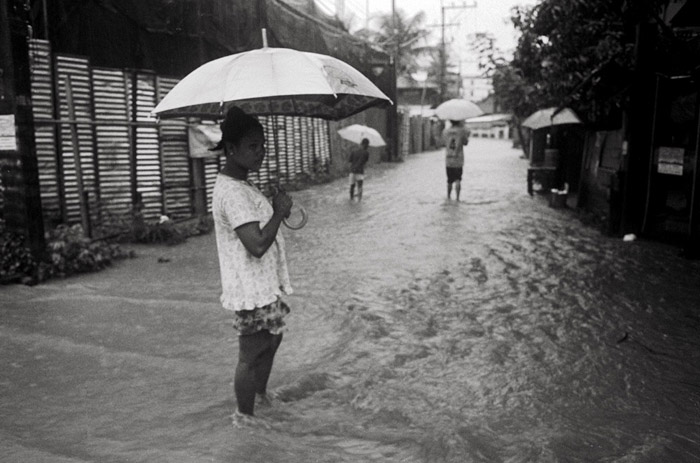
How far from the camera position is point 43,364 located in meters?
5.10

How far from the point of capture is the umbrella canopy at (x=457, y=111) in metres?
→ 14.5

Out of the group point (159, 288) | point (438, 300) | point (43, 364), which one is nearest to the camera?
point (43, 364)

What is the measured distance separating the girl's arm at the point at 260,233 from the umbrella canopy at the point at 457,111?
11435 mm

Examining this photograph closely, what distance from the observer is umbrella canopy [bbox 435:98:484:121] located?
1452cm

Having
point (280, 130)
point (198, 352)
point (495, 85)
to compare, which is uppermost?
point (495, 85)

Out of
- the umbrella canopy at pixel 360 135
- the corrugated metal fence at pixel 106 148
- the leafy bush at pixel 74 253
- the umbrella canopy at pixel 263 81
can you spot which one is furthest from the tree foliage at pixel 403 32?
the umbrella canopy at pixel 263 81

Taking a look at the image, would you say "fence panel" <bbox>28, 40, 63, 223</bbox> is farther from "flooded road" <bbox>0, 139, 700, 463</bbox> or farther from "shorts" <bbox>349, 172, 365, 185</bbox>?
"shorts" <bbox>349, 172, 365, 185</bbox>

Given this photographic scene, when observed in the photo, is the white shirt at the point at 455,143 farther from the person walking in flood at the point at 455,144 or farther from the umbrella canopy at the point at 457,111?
the umbrella canopy at the point at 457,111

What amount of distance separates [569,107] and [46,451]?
1249 cm

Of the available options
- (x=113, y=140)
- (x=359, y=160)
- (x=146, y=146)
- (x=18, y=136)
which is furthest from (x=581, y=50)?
(x=18, y=136)

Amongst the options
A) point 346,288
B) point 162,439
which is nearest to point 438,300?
point 346,288

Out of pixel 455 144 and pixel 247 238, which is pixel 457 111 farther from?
pixel 247 238

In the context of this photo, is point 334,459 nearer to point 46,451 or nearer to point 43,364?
point 46,451

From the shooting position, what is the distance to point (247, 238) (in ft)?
11.0
